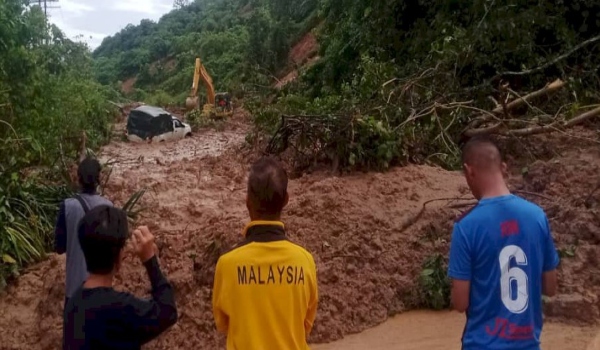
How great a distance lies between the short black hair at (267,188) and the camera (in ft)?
9.07

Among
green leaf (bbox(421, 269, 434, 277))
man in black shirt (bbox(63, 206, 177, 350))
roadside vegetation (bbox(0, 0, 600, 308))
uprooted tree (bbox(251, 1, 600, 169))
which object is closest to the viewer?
man in black shirt (bbox(63, 206, 177, 350))

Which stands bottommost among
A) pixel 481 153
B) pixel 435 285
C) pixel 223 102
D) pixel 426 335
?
pixel 426 335

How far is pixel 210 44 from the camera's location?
137ft

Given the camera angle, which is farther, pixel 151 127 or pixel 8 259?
pixel 151 127

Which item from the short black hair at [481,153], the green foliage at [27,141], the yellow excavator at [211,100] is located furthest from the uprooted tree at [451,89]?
the yellow excavator at [211,100]

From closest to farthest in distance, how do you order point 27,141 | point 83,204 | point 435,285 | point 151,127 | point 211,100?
point 83,204 < point 435,285 < point 27,141 < point 151,127 < point 211,100

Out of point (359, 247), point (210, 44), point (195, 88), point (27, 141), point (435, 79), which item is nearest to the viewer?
point (359, 247)

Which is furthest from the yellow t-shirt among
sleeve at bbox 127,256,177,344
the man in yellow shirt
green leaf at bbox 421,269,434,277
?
green leaf at bbox 421,269,434,277

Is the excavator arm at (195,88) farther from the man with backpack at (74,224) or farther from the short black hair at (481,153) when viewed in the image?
the short black hair at (481,153)

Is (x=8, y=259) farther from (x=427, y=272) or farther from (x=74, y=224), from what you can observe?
(x=427, y=272)

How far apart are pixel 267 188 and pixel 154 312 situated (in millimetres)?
595

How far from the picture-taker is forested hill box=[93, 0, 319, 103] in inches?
1275

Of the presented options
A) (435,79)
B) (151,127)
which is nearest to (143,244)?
(435,79)

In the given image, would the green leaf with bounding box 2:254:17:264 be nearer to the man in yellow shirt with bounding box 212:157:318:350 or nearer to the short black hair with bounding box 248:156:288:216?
the man in yellow shirt with bounding box 212:157:318:350
